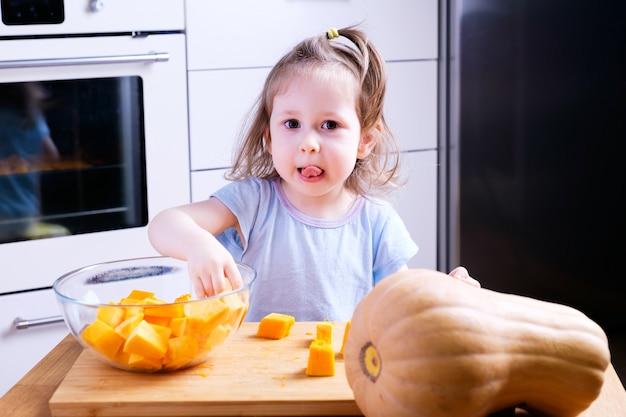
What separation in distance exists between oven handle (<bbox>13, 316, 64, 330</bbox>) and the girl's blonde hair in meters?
0.86

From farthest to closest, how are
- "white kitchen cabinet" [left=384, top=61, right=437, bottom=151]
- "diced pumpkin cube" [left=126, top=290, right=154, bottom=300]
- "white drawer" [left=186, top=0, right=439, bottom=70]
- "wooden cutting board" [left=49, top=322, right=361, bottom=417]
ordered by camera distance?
1. "white kitchen cabinet" [left=384, top=61, right=437, bottom=151]
2. "white drawer" [left=186, top=0, right=439, bottom=70]
3. "diced pumpkin cube" [left=126, top=290, right=154, bottom=300]
4. "wooden cutting board" [left=49, top=322, right=361, bottom=417]

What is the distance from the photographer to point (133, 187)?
232 centimetres

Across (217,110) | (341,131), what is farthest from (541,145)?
(341,131)

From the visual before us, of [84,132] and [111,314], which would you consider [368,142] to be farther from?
[84,132]

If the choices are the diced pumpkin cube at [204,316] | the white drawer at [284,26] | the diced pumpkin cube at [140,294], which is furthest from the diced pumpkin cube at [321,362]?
the white drawer at [284,26]

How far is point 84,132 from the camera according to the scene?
2.26 meters

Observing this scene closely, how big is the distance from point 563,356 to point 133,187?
160 centimetres

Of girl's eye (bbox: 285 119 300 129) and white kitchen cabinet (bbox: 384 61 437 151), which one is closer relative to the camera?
girl's eye (bbox: 285 119 300 129)

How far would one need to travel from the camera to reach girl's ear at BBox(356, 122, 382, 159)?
153 cm

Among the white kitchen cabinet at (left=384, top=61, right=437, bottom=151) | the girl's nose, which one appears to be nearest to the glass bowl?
the girl's nose

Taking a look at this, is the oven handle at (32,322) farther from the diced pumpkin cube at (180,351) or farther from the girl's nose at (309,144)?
the diced pumpkin cube at (180,351)

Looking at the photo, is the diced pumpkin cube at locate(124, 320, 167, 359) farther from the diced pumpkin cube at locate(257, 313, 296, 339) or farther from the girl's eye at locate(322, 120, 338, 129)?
the girl's eye at locate(322, 120, 338, 129)

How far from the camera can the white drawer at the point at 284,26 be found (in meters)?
2.35

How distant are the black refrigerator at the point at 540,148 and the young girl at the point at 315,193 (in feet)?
3.53
